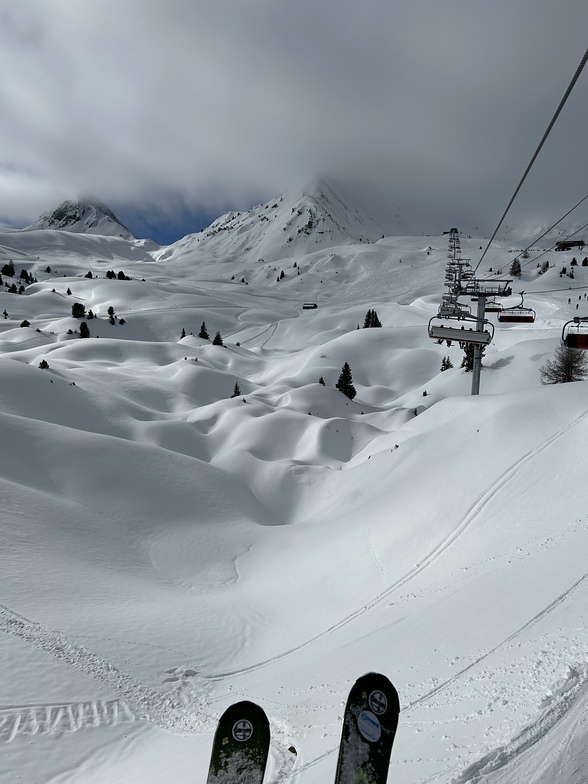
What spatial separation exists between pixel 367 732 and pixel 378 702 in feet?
1.00

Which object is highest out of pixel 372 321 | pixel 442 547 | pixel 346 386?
pixel 372 321

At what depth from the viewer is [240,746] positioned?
4070 millimetres

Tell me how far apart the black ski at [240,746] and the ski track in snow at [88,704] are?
5.39 meters

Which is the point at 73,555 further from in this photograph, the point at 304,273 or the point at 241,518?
the point at 304,273

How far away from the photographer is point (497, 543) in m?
11.6

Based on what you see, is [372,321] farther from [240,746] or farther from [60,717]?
[240,746]

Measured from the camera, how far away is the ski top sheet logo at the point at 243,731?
13.4 feet

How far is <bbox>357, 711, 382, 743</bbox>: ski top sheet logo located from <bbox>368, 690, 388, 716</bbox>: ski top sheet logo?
2.3 inches

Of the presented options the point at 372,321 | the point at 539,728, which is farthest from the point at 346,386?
the point at 539,728

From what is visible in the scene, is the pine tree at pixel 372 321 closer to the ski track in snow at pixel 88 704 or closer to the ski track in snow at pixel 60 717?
the ski track in snow at pixel 88 704

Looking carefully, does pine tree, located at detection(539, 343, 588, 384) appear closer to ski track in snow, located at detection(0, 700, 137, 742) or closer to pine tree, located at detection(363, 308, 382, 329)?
ski track in snow, located at detection(0, 700, 137, 742)

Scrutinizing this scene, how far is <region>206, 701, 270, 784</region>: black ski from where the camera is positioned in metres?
4.00

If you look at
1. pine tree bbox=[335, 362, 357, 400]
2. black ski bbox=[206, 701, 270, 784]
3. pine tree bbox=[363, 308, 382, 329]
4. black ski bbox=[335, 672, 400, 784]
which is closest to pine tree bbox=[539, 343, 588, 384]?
pine tree bbox=[335, 362, 357, 400]

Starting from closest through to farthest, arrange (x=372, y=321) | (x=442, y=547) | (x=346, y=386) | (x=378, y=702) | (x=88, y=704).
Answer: (x=378, y=702) < (x=88, y=704) < (x=442, y=547) < (x=346, y=386) < (x=372, y=321)
